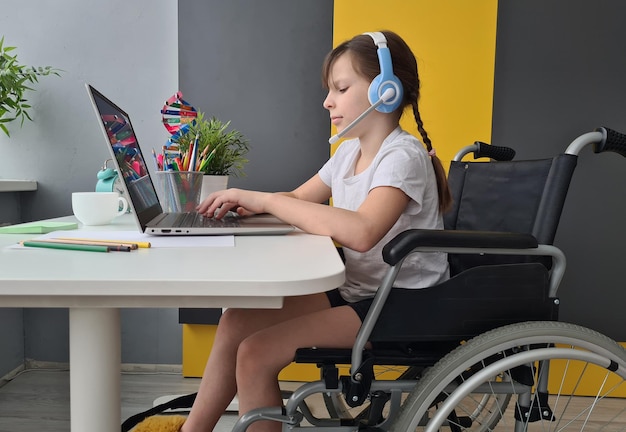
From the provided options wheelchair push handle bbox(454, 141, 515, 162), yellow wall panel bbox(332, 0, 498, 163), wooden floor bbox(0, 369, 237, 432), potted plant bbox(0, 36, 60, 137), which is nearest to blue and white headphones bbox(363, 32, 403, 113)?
wheelchair push handle bbox(454, 141, 515, 162)

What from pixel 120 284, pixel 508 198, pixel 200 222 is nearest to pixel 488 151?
pixel 508 198

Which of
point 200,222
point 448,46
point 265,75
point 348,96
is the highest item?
point 448,46

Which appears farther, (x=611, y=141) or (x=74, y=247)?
(x=611, y=141)

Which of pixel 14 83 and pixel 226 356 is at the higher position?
pixel 14 83

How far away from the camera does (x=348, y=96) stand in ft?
3.97

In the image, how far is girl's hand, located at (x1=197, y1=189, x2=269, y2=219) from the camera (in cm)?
109

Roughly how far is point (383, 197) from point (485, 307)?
10.2 inches

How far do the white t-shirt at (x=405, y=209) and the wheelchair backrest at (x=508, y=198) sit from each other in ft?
0.54

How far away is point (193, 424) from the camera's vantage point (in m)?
1.06

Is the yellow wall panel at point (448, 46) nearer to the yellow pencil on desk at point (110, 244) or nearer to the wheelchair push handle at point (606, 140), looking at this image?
the wheelchair push handle at point (606, 140)

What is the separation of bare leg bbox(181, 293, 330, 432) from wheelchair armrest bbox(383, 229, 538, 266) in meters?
0.37

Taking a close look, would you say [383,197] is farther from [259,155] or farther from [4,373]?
[4,373]

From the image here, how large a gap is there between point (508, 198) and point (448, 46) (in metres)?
0.95

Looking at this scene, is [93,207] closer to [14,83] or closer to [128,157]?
[128,157]
